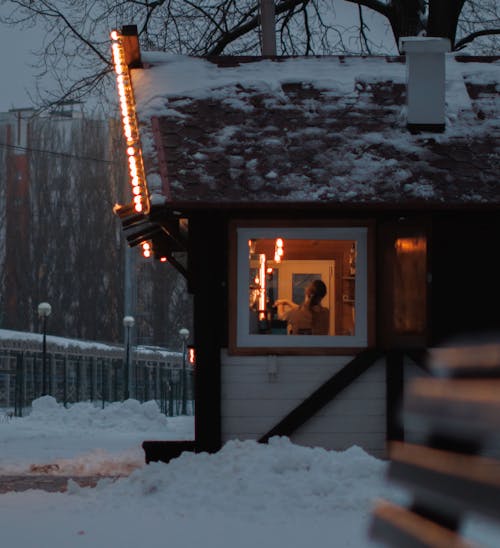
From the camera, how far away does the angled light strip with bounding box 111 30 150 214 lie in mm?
13188

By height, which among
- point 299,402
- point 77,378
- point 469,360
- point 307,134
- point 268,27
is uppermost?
point 268,27

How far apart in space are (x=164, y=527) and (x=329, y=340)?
13.5 feet

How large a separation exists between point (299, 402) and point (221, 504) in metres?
2.63

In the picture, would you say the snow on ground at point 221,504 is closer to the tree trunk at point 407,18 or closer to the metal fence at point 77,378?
the tree trunk at point 407,18

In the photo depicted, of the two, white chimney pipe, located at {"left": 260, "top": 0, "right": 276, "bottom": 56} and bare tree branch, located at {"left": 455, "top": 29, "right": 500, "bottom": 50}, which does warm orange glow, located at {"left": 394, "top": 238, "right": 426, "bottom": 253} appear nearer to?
white chimney pipe, located at {"left": 260, "top": 0, "right": 276, "bottom": 56}

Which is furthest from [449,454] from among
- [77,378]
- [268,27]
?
[77,378]

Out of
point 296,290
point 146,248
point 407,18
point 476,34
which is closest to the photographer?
point 296,290

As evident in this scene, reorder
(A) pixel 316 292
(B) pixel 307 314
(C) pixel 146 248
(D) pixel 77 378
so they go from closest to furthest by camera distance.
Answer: (B) pixel 307 314
(A) pixel 316 292
(C) pixel 146 248
(D) pixel 77 378

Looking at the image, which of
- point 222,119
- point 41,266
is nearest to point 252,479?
point 222,119

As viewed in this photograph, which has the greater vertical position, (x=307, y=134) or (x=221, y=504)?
(x=307, y=134)

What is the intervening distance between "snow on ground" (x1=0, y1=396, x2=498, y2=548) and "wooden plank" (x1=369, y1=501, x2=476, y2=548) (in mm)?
4155

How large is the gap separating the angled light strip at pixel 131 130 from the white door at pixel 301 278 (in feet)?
6.07

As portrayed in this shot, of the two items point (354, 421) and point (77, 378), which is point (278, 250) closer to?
point (354, 421)

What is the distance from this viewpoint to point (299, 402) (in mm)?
13117
